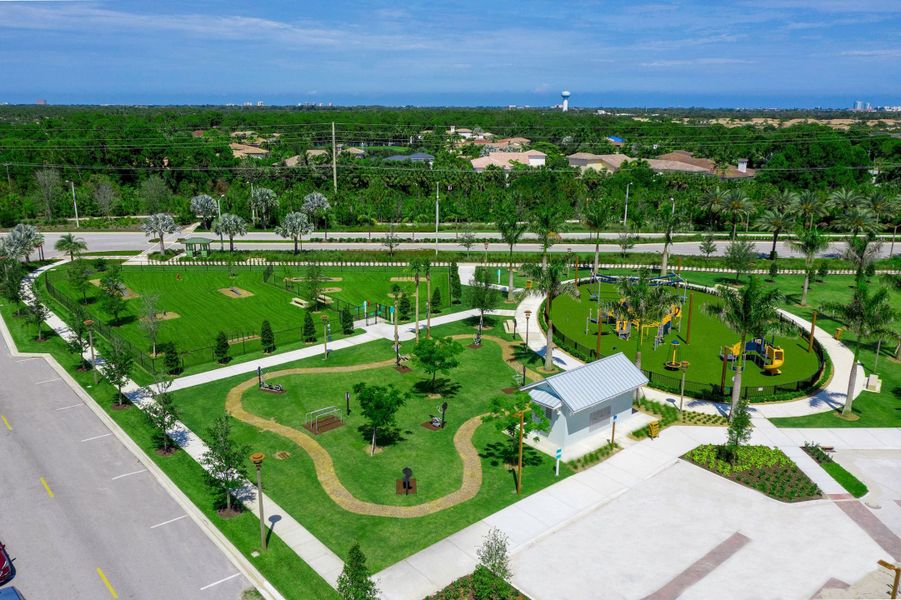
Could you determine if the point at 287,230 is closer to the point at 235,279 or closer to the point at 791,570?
the point at 235,279

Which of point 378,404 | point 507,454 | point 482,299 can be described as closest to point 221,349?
point 378,404

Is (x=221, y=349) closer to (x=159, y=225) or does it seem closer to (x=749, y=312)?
(x=749, y=312)

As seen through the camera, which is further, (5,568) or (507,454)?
(507,454)

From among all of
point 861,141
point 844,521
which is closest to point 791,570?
point 844,521

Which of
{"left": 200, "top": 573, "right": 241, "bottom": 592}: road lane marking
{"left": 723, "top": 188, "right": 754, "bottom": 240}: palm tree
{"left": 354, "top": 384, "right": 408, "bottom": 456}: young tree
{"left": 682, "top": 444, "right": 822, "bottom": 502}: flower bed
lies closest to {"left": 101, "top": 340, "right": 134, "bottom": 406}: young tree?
{"left": 354, "top": 384, "right": 408, "bottom": 456}: young tree

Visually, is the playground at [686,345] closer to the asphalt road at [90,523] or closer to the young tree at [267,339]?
the young tree at [267,339]

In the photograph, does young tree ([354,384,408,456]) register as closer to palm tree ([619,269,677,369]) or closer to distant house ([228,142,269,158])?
palm tree ([619,269,677,369])
